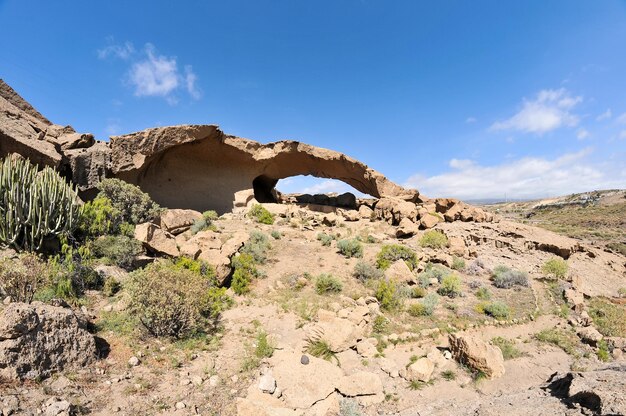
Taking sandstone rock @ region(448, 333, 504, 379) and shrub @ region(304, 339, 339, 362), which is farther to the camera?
shrub @ region(304, 339, 339, 362)

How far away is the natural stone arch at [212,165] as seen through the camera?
1477 centimetres

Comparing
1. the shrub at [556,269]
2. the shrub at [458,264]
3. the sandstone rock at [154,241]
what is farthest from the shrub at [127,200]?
the shrub at [556,269]

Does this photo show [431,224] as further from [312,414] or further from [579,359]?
[312,414]

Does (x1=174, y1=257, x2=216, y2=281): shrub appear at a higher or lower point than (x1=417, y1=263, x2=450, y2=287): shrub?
higher

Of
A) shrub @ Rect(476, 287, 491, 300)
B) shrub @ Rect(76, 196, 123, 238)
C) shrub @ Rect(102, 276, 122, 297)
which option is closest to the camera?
shrub @ Rect(102, 276, 122, 297)

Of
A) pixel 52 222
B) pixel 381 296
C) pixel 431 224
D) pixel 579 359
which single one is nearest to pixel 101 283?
pixel 52 222

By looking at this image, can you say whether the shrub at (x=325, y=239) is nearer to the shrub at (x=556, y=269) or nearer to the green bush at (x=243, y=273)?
the green bush at (x=243, y=273)

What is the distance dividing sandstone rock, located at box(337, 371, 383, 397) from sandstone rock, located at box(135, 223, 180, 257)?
20.5 ft

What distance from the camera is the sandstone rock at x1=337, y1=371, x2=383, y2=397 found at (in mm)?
4777

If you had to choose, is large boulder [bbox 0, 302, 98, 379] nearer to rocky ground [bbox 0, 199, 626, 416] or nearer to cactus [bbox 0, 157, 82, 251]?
rocky ground [bbox 0, 199, 626, 416]

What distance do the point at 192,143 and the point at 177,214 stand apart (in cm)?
535

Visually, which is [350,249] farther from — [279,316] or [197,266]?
[197,266]

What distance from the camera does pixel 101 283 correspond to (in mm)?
7676

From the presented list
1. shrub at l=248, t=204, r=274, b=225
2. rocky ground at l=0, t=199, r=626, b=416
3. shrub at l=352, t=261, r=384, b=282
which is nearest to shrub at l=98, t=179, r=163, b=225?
rocky ground at l=0, t=199, r=626, b=416
